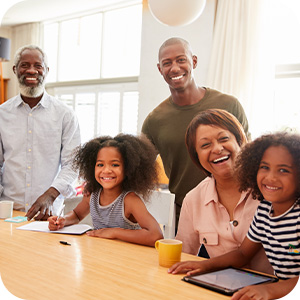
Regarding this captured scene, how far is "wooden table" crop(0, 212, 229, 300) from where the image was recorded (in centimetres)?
128

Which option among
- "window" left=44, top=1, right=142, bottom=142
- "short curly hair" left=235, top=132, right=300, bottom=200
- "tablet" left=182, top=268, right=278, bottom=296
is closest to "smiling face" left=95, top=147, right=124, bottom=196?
"short curly hair" left=235, top=132, right=300, bottom=200

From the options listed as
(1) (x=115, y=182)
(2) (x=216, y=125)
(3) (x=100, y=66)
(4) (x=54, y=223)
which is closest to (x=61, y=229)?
(4) (x=54, y=223)

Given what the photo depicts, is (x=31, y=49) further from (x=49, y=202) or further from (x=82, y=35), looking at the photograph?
(x=82, y=35)

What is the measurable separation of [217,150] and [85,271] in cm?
78

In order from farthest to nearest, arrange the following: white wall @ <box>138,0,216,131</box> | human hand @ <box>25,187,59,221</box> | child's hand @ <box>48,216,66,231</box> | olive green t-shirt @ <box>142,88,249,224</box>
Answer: white wall @ <box>138,0,216,131</box> < olive green t-shirt @ <box>142,88,249,224</box> < human hand @ <box>25,187,59,221</box> < child's hand @ <box>48,216,66,231</box>

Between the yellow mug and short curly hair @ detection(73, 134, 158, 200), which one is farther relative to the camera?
short curly hair @ detection(73, 134, 158, 200)

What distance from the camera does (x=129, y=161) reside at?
218 cm

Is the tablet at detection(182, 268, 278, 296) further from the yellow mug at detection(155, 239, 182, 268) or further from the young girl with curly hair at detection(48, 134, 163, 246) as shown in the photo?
the young girl with curly hair at detection(48, 134, 163, 246)

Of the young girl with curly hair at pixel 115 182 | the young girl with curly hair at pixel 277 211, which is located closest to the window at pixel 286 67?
the young girl with curly hair at pixel 115 182

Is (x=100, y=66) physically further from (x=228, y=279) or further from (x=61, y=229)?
(x=228, y=279)

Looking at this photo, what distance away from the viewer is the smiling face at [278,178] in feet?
4.63

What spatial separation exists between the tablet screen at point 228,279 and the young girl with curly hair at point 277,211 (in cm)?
5

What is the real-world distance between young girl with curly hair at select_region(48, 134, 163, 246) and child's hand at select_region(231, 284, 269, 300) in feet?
2.69

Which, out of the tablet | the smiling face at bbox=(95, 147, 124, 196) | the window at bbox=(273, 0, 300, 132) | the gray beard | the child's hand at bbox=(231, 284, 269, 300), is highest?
the window at bbox=(273, 0, 300, 132)
